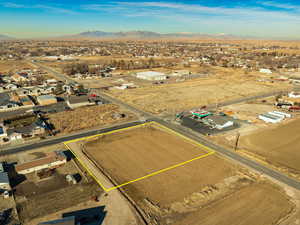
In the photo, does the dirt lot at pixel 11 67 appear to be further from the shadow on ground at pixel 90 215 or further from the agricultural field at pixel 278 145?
the agricultural field at pixel 278 145

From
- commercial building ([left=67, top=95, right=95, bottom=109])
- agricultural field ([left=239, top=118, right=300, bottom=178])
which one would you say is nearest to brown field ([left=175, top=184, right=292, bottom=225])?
agricultural field ([left=239, top=118, right=300, bottom=178])

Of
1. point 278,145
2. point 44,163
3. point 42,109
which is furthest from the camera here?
point 42,109

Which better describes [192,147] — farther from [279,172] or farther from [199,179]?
[279,172]

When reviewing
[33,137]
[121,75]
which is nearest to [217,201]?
[33,137]

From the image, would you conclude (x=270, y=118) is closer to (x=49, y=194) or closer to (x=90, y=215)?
(x=90, y=215)

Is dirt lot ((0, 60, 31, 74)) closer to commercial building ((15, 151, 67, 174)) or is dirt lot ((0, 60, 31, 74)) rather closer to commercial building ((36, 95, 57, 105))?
commercial building ((36, 95, 57, 105))

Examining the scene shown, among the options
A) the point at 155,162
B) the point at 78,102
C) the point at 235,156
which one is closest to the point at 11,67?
the point at 78,102

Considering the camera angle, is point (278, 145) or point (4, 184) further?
point (278, 145)
